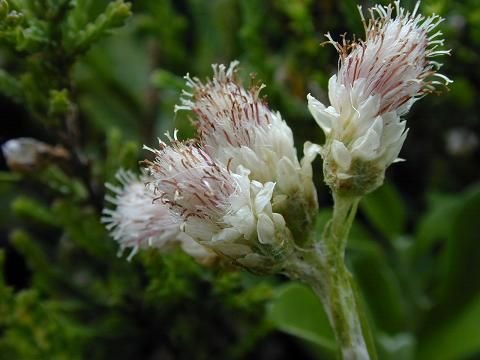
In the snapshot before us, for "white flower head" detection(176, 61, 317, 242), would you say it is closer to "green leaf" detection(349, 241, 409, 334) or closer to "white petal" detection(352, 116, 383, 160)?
"white petal" detection(352, 116, 383, 160)

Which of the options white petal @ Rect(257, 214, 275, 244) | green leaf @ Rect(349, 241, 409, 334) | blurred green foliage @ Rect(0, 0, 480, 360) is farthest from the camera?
green leaf @ Rect(349, 241, 409, 334)

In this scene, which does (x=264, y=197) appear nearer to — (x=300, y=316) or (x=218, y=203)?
(x=218, y=203)

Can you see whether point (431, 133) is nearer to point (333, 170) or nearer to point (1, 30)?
point (333, 170)

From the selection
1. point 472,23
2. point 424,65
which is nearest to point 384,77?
point 424,65

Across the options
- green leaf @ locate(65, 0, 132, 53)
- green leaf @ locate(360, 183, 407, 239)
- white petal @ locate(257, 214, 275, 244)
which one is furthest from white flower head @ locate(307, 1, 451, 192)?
green leaf @ locate(360, 183, 407, 239)

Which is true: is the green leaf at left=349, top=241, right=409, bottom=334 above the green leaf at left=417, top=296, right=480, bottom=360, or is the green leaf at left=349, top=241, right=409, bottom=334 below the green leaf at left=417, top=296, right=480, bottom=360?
above

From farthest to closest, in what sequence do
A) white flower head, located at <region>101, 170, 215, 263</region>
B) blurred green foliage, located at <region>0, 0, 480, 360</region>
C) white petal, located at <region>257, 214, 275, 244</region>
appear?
blurred green foliage, located at <region>0, 0, 480, 360</region> < white flower head, located at <region>101, 170, 215, 263</region> < white petal, located at <region>257, 214, 275, 244</region>
